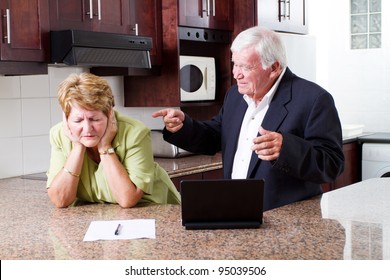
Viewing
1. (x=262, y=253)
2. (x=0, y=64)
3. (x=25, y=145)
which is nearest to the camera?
(x=262, y=253)

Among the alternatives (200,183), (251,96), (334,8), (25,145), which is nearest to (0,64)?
(25,145)

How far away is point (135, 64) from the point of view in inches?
129

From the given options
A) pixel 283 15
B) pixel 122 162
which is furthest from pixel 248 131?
pixel 283 15

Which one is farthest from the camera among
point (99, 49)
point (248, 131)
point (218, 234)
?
point (99, 49)

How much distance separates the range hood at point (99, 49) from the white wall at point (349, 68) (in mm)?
2186

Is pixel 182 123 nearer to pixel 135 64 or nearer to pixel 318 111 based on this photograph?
pixel 318 111

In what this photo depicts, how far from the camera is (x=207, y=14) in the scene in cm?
376

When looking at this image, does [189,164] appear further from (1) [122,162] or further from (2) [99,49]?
(1) [122,162]

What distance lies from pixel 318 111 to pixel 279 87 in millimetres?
216

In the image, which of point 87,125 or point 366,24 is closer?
point 87,125

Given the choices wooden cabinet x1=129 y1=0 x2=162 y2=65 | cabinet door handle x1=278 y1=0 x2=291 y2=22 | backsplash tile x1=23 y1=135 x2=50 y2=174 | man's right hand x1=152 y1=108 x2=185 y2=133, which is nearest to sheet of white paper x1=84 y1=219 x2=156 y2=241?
man's right hand x1=152 y1=108 x2=185 y2=133

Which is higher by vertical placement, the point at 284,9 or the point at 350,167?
the point at 284,9

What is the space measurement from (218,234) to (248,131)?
802 mm

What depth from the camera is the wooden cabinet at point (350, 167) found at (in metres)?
4.48
